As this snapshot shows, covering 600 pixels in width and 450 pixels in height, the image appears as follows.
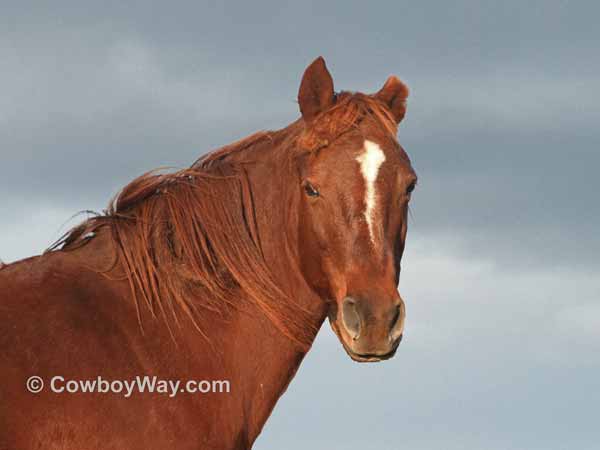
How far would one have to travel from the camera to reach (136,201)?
756 centimetres

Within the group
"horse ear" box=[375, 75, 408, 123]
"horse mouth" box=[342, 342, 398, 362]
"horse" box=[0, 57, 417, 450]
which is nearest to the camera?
"horse mouth" box=[342, 342, 398, 362]

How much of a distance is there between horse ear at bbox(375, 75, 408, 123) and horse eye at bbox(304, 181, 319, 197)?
1171 mm

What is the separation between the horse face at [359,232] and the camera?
6.19 meters

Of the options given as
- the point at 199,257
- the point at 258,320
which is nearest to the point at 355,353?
the point at 258,320

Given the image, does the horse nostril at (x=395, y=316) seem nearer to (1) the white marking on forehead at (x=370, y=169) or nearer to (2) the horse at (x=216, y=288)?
(2) the horse at (x=216, y=288)

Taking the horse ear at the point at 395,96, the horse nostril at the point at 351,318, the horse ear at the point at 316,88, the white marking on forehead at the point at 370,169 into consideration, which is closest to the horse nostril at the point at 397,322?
the horse nostril at the point at 351,318

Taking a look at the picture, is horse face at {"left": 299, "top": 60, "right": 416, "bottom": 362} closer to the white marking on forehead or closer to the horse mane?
the white marking on forehead

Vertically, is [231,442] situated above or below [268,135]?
below

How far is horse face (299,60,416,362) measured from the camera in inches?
244

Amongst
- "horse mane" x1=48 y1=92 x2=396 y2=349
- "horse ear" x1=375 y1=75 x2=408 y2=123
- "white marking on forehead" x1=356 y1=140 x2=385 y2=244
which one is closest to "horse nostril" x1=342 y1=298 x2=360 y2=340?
"white marking on forehead" x1=356 y1=140 x2=385 y2=244

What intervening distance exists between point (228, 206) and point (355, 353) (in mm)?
1803

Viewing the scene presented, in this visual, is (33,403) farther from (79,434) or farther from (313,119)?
(313,119)

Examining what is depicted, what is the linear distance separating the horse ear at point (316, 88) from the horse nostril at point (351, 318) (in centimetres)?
161

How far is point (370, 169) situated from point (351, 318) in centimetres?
105
